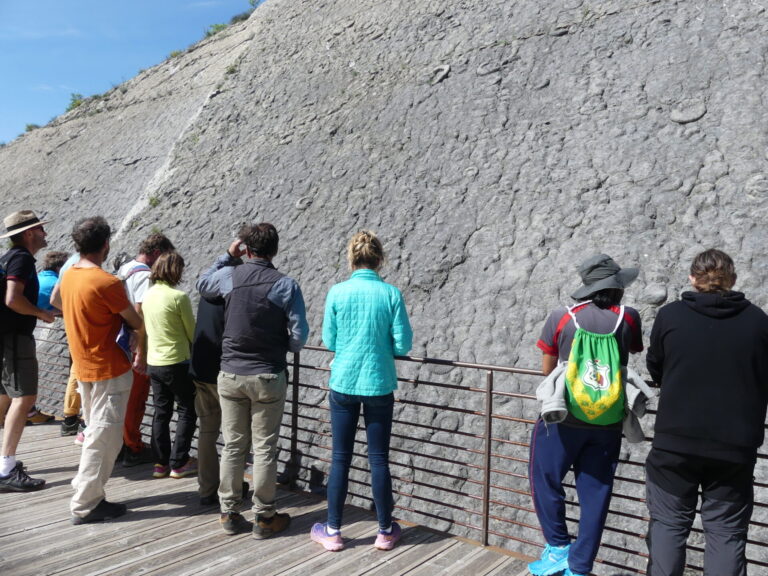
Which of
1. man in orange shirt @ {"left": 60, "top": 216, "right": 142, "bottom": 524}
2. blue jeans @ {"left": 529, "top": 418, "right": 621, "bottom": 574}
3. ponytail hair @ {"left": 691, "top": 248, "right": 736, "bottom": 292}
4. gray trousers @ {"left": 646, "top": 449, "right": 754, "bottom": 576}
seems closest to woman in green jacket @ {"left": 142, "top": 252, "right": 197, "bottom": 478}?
man in orange shirt @ {"left": 60, "top": 216, "right": 142, "bottom": 524}

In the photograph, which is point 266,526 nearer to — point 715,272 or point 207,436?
point 207,436

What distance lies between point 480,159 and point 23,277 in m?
6.53

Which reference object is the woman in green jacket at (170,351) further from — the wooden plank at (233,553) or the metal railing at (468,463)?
the wooden plank at (233,553)

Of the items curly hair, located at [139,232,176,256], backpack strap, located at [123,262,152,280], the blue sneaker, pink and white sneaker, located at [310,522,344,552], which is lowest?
pink and white sneaker, located at [310,522,344,552]

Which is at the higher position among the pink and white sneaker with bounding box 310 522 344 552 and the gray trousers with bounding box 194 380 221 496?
the gray trousers with bounding box 194 380 221 496

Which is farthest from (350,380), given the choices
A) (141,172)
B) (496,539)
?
(141,172)

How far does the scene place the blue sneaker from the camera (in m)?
3.63

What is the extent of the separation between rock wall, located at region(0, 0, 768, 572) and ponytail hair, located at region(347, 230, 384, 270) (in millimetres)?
3086

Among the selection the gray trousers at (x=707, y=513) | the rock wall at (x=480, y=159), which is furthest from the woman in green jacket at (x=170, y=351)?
the gray trousers at (x=707, y=513)

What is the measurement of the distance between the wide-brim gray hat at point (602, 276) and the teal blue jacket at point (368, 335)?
1.16 m

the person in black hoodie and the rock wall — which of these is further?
the rock wall

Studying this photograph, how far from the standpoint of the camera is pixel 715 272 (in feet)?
10.0

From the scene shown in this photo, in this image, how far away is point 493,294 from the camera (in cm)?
746

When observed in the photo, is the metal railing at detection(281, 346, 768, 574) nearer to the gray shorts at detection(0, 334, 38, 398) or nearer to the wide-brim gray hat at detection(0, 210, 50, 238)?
the gray shorts at detection(0, 334, 38, 398)
